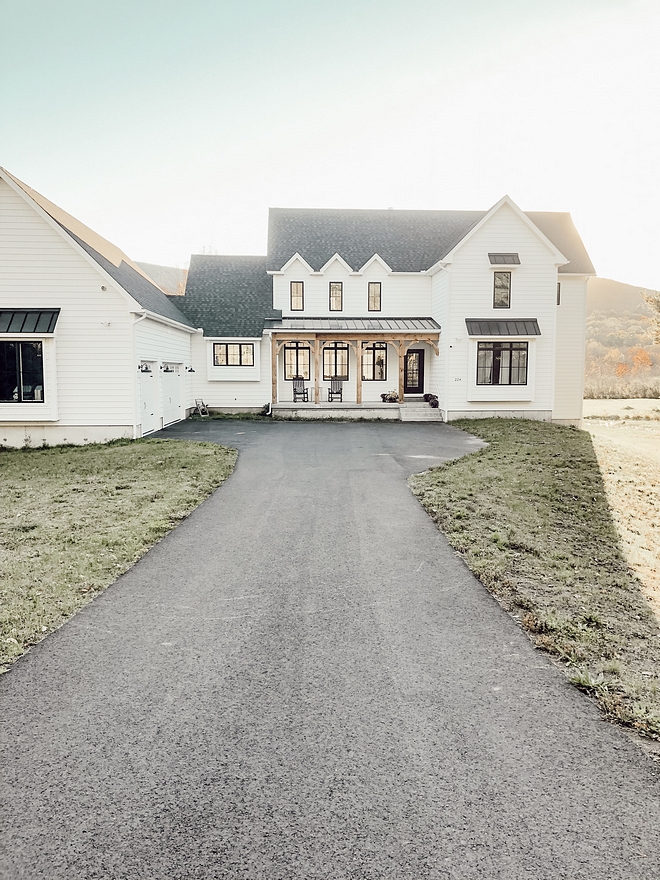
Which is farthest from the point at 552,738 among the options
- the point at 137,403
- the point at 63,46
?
the point at 63,46

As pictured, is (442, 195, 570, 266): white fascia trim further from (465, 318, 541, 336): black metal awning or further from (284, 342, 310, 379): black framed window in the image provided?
(284, 342, 310, 379): black framed window

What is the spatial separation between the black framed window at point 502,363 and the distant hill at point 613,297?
8284 cm

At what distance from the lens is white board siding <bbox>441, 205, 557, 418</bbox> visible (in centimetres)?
→ 2298

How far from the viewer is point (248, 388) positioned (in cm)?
2539

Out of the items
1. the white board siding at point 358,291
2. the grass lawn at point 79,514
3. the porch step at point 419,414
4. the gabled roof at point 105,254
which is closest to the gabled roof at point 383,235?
the white board siding at point 358,291

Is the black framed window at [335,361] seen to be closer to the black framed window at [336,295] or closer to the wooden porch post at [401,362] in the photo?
the black framed window at [336,295]

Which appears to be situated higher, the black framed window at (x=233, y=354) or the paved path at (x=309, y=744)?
the black framed window at (x=233, y=354)

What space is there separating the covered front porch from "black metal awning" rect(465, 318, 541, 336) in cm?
197

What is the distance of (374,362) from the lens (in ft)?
86.9

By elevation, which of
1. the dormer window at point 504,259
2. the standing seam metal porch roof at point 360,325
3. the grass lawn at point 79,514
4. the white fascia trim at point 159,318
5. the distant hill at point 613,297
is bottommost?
the grass lawn at point 79,514

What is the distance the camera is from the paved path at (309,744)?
263cm

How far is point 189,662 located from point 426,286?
2436cm

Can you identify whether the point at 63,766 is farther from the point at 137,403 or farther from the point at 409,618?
the point at 137,403

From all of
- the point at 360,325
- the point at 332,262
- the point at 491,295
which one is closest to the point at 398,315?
the point at 360,325
